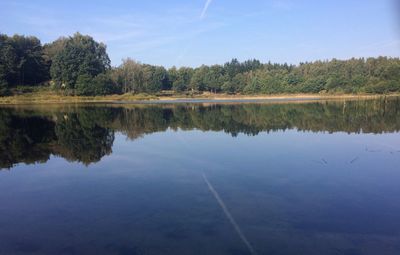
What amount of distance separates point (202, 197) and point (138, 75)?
2853 inches

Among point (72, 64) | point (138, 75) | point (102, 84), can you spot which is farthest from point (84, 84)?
point (138, 75)

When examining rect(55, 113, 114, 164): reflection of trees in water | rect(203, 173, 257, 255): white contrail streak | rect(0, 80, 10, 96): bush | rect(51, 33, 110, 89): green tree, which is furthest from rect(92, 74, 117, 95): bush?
rect(203, 173, 257, 255): white contrail streak

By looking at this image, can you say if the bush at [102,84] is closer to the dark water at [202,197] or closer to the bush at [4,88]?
the bush at [4,88]

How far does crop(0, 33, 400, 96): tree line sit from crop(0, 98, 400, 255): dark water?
55.4m

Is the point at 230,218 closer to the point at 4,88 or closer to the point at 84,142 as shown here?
the point at 84,142

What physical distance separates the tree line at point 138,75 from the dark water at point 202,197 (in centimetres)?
5543

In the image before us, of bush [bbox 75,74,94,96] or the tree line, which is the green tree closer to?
the tree line

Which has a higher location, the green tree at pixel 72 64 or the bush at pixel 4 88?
the green tree at pixel 72 64

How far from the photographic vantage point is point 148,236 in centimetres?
595

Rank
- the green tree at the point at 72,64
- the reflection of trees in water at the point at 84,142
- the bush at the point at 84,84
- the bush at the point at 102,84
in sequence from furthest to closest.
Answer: the green tree at the point at 72,64, the bush at the point at 102,84, the bush at the point at 84,84, the reflection of trees in water at the point at 84,142

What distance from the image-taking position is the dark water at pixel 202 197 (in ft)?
18.9

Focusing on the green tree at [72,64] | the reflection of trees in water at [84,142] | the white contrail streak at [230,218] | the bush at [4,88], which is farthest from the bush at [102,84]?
the white contrail streak at [230,218]

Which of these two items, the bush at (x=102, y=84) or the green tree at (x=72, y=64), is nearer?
the bush at (x=102, y=84)

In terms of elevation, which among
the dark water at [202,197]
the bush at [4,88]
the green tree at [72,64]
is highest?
the green tree at [72,64]
